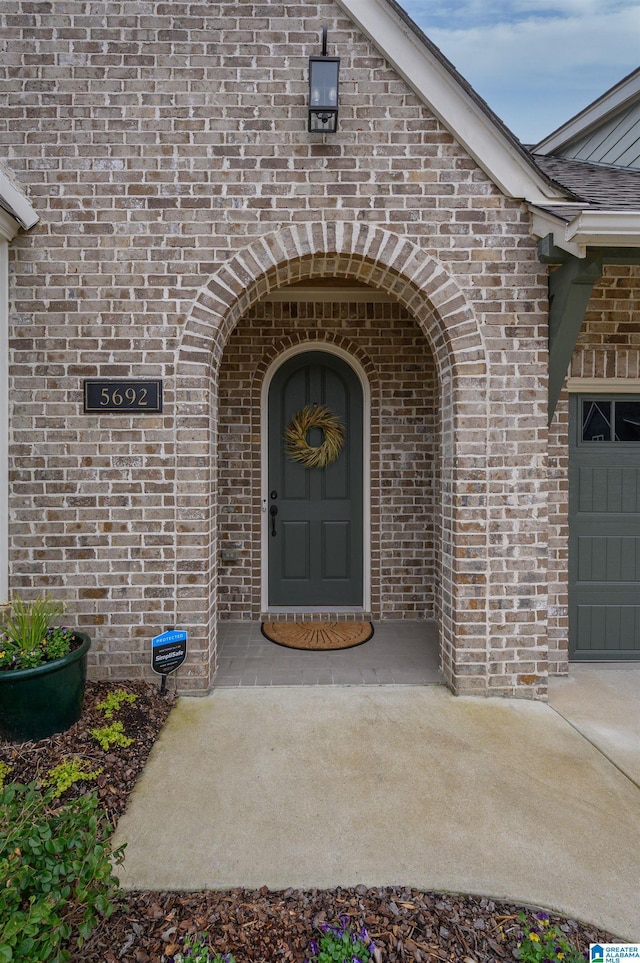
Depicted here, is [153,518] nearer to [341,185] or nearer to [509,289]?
[341,185]

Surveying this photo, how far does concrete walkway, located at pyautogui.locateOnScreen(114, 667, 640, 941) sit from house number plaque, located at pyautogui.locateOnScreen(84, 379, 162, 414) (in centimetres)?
201

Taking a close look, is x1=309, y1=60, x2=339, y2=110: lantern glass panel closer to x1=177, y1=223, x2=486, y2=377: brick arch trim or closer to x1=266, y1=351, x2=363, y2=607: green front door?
x1=177, y1=223, x2=486, y2=377: brick arch trim

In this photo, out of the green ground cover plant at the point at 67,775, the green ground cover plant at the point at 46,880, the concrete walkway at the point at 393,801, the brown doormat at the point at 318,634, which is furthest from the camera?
the brown doormat at the point at 318,634

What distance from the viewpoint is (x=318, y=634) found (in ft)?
14.9

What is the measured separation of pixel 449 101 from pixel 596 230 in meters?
1.36

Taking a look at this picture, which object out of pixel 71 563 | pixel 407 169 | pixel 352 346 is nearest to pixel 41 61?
pixel 407 169

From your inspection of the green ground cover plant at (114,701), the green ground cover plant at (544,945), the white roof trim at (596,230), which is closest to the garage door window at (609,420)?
the white roof trim at (596,230)

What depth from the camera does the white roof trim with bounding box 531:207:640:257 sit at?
2.86 meters

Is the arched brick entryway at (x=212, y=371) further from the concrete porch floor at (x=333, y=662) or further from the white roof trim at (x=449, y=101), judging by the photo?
the white roof trim at (x=449, y=101)

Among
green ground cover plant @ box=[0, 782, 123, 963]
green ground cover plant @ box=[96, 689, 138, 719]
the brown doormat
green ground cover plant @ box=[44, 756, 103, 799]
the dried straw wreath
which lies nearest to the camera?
A: green ground cover plant @ box=[0, 782, 123, 963]

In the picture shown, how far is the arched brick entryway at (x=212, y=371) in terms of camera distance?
338 cm

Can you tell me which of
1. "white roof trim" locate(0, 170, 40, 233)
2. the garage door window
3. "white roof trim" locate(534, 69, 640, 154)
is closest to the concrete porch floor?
the garage door window

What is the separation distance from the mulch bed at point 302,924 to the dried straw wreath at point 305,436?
3.49m

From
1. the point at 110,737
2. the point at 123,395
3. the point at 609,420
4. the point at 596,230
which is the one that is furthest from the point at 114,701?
A: the point at 609,420
